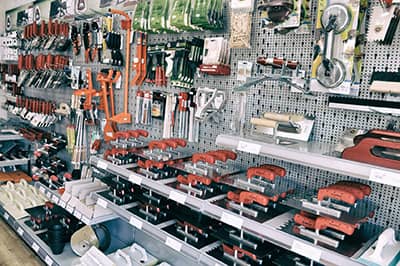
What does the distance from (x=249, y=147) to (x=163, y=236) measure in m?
0.81

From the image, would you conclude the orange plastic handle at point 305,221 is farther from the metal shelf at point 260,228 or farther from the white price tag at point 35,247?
the white price tag at point 35,247

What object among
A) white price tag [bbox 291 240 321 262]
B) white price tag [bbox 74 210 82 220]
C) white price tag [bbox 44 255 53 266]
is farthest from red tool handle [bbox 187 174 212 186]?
white price tag [bbox 44 255 53 266]

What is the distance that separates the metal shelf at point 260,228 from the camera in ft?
4.09

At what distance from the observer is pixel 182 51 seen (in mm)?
2271

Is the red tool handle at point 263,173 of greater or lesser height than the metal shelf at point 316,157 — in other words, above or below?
below

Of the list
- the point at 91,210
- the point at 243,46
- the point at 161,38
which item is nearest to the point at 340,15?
the point at 243,46

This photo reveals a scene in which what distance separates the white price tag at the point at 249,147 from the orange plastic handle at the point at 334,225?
35 centimetres

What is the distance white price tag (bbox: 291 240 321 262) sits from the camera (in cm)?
127

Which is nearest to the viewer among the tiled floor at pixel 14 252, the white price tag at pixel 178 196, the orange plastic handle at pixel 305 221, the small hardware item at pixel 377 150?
the small hardware item at pixel 377 150

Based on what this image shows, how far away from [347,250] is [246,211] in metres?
0.44

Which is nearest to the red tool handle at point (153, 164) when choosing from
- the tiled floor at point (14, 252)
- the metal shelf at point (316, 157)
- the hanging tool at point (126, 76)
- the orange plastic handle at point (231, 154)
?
the orange plastic handle at point (231, 154)

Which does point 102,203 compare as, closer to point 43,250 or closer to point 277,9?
point 43,250

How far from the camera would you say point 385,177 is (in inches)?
42.9

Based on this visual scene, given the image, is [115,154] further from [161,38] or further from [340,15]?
[340,15]
